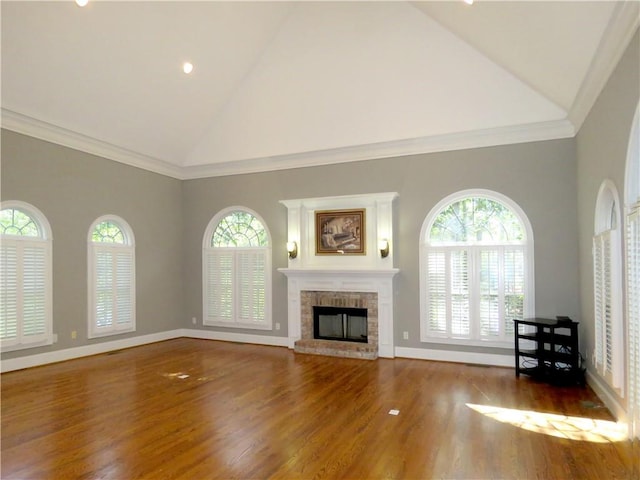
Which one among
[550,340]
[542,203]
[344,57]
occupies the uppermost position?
→ [344,57]

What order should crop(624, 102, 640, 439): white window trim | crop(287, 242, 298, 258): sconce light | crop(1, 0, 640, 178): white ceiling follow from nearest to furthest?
crop(624, 102, 640, 439): white window trim
crop(1, 0, 640, 178): white ceiling
crop(287, 242, 298, 258): sconce light

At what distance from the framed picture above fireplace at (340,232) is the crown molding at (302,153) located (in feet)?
3.02

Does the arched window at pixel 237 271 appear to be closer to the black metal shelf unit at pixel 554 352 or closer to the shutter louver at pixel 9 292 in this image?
the shutter louver at pixel 9 292

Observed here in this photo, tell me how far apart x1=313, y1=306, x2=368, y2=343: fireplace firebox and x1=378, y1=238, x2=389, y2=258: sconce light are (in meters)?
1.00

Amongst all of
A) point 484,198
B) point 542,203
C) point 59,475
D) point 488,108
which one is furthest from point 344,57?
point 59,475

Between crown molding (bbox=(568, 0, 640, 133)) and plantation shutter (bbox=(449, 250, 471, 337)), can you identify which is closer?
crown molding (bbox=(568, 0, 640, 133))

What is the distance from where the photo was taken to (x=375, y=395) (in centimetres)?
450

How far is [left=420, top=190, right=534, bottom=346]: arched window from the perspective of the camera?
5711mm

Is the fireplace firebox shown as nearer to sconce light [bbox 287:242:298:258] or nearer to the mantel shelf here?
the mantel shelf

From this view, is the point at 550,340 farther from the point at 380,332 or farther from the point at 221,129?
the point at 221,129

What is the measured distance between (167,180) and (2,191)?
2.97m

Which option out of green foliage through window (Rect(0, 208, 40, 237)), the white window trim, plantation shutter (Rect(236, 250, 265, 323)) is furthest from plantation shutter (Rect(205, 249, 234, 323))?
the white window trim

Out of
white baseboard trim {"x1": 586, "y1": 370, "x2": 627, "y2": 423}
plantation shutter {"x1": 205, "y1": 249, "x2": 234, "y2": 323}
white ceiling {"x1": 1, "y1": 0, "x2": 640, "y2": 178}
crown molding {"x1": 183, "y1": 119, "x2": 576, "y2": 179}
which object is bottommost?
white baseboard trim {"x1": 586, "y1": 370, "x2": 627, "y2": 423}

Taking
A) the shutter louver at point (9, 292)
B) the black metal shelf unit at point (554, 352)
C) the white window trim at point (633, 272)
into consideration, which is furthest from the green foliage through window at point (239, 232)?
the white window trim at point (633, 272)
